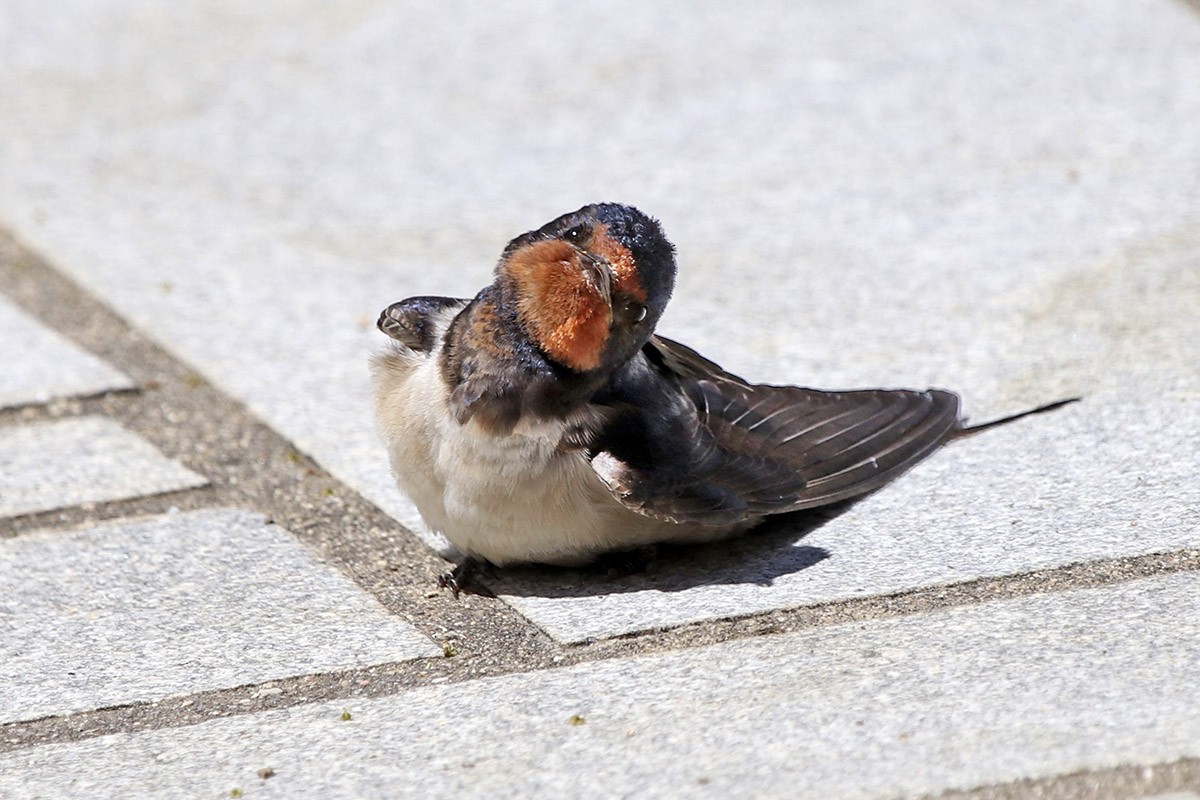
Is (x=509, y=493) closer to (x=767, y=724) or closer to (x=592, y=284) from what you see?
(x=592, y=284)

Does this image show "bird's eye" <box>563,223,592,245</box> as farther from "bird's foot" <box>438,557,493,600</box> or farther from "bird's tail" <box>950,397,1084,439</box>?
A: "bird's tail" <box>950,397,1084,439</box>

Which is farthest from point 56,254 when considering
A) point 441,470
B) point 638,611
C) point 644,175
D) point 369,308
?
point 638,611

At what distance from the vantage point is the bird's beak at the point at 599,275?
278 cm

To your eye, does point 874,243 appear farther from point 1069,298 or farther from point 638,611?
point 638,611

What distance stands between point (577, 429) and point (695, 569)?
1.19 feet

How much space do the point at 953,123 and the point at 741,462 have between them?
242cm

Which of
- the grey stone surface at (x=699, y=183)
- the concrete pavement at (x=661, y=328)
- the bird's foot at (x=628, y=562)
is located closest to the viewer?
the concrete pavement at (x=661, y=328)

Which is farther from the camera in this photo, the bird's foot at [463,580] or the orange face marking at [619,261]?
the bird's foot at [463,580]

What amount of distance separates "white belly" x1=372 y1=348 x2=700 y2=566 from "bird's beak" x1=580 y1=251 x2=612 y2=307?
0.94 ft

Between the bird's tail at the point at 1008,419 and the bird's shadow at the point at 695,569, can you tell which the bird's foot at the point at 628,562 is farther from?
the bird's tail at the point at 1008,419

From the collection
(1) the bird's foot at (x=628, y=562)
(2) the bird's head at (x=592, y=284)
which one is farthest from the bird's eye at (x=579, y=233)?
(1) the bird's foot at (x=628, y=562)

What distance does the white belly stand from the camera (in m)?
2.94

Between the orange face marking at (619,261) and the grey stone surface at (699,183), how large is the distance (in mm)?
558

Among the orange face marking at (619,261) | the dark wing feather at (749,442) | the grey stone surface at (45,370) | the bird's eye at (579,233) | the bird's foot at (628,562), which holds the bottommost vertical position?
the bird's foot at (628,562)
